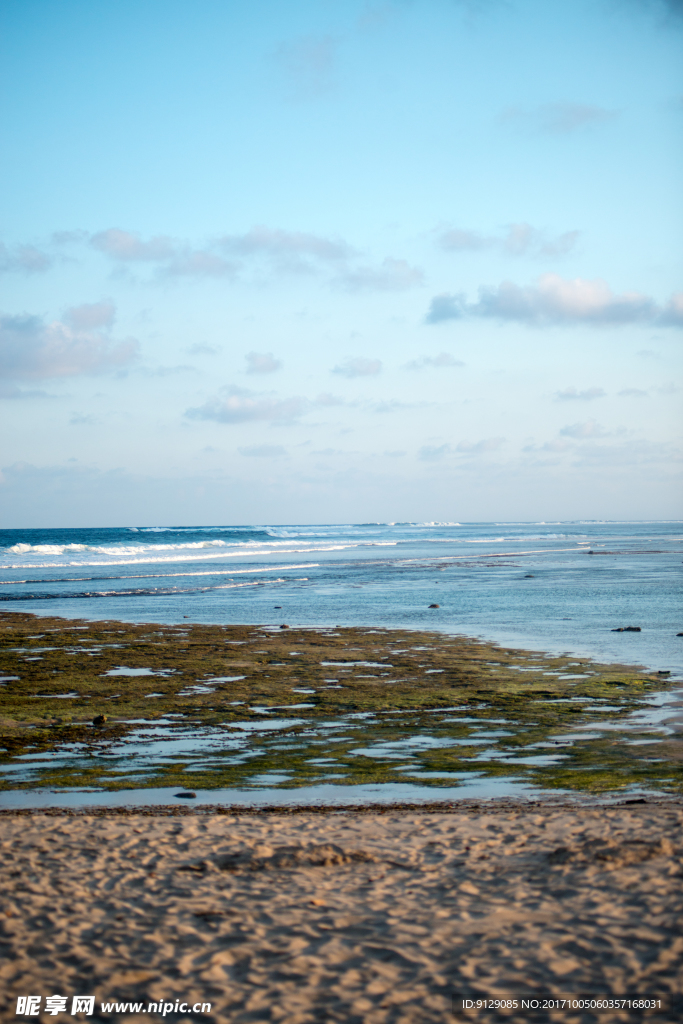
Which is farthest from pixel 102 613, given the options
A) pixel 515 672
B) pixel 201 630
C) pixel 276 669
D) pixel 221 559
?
pixel 221 559

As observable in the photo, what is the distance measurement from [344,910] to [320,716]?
7274 mm

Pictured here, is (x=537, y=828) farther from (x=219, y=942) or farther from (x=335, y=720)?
(x=335, y=720)

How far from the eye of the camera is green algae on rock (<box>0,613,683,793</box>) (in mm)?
10648

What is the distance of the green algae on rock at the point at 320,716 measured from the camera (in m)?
10.6

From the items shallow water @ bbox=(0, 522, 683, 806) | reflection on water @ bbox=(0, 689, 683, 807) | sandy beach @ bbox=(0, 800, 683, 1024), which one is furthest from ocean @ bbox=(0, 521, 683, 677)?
sandy beach @ bbox=(0, 800, 683, 1024)

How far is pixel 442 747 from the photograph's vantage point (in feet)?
38.7

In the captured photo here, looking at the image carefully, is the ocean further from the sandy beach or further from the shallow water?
the sandy beach

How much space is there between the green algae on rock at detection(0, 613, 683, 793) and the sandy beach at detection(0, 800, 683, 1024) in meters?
1.70

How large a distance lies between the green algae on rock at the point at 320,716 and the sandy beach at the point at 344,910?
1698 mm

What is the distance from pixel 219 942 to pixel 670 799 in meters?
5.71

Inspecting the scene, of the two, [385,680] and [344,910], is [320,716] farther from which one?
[344,910]

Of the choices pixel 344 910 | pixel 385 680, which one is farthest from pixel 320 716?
pixel 344 910

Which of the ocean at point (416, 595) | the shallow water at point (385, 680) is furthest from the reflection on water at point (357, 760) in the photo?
the ocean at point (416, 595)

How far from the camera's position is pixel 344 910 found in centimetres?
658
